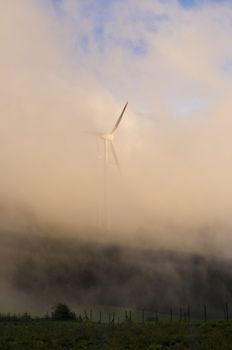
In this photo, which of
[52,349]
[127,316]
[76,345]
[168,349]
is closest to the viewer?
[168,349]

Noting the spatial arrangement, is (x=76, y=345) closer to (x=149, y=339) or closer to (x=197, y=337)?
(x=149, y=339)

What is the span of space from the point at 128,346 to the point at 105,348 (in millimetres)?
2923

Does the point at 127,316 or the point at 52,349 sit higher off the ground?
the point at 127,316

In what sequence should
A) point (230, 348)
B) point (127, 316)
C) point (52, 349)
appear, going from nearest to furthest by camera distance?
point (230, 348) → point (52, 349) → point (127, 316)

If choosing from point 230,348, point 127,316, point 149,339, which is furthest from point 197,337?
point 127,316

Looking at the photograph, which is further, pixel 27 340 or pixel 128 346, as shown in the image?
pixel 27 340

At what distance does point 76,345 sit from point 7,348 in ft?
26.0

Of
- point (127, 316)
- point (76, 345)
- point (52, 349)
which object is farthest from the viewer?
point (127, 316)

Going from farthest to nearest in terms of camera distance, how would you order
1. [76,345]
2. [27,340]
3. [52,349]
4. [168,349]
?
[27,340] → [76,345] → [52,349] → [168,349]

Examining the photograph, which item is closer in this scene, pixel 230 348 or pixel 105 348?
pixel 230 348

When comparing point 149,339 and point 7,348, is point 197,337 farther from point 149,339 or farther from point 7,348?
point 7,348

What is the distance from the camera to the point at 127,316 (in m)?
144

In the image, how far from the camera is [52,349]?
180 ft

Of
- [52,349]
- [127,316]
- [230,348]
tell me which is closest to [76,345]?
[52,349]
